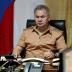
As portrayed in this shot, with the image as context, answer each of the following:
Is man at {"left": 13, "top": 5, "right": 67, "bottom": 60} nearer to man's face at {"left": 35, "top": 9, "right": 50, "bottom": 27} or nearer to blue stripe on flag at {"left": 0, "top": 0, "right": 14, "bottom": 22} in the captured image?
man's face at {"left": 35, "top": 9, "right": 50, "bottom": 27}

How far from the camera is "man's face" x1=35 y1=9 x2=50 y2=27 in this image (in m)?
2.67

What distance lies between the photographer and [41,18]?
8.87 feet

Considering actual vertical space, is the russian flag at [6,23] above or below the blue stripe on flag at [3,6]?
below

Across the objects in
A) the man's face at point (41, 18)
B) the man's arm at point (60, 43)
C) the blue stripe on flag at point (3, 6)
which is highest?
the blue stripe on flag at point (3, 6)

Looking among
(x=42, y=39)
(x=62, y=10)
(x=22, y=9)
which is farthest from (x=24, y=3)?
(x=42, y=39)

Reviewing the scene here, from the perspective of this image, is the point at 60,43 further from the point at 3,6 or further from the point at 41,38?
the point at 3,6

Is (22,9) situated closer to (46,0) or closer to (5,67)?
(46,0)

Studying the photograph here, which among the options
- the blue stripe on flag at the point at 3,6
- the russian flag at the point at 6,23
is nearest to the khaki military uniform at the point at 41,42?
the russian flag at the point at 6,23

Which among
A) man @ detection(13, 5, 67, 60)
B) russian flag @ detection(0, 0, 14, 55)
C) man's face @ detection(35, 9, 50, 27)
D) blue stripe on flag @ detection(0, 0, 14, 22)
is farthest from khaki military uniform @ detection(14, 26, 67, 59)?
blue stripe on flag @ detection(0, 0, 14, 22)

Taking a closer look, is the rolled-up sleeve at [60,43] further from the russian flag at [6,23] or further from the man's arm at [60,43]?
the russian flag at [6,23]

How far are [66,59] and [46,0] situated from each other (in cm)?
259

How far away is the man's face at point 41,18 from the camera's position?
267 cm

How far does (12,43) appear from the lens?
3.46 m

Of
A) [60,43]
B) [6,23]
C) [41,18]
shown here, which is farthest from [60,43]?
[6,23]
